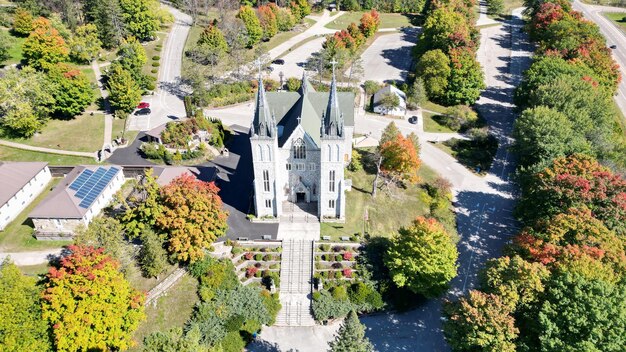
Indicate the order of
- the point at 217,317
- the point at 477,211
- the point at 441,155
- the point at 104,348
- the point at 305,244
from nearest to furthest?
the point at 104,348 < the point at 217,317 < the point at 305,244 < the point at 477,211 < the point at 441,155

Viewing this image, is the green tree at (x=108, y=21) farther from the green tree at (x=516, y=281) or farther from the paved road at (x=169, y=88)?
the green tree at (x=516, y=281)

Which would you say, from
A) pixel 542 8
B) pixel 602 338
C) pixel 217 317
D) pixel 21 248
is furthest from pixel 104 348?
Result: pixel 542 8

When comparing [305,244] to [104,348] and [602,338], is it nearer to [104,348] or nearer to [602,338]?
[104,348]

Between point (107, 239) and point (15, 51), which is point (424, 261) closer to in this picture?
point (107, 239)

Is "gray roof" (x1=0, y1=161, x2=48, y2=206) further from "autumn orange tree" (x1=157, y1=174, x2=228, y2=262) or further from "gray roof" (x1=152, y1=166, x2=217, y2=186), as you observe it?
"autumn orange tree" (x1=157, y1=174, x2=228, y2=262)

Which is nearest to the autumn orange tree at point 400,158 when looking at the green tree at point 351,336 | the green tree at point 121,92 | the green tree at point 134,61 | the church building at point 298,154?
the church building at point 298,154
